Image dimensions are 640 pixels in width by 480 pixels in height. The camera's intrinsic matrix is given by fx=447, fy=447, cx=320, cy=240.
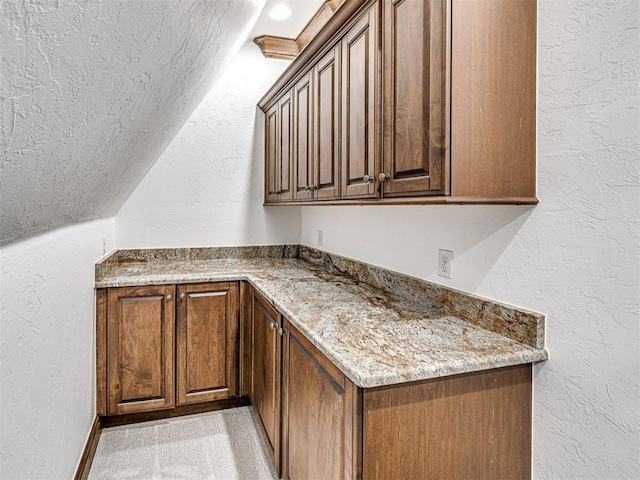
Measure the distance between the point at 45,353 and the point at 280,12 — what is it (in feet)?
7.32

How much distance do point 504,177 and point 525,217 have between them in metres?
0.18

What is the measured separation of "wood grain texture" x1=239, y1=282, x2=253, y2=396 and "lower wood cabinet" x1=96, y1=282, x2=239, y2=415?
38 mm

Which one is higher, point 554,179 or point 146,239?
point 554,179

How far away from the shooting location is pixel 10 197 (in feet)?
2.64

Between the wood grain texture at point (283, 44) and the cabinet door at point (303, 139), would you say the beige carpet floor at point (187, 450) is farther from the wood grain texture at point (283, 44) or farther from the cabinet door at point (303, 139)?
the wood grain texture at point (283, 44)

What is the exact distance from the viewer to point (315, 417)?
1494 millimetres

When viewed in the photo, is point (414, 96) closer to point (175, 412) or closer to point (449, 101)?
point (449, 101)

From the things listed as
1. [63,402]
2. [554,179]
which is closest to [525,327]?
[554,179]

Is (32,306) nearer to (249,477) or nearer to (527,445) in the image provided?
(249,477)

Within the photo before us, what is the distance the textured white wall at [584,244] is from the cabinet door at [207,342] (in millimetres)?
1690

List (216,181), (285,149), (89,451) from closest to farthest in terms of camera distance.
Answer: (89,451) → (285,149) → (216,181)

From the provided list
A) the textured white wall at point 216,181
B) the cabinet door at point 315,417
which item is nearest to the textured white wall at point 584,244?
the cabinet door at point 315,417

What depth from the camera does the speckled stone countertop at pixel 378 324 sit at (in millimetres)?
1244

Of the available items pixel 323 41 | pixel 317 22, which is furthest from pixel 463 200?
pixel 317 22
